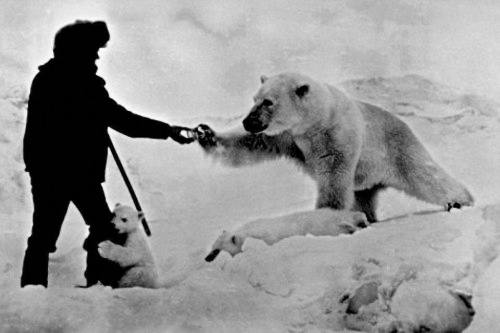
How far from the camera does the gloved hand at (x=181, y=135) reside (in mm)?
4988

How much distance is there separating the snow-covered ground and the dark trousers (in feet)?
0.25

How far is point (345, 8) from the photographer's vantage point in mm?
5359

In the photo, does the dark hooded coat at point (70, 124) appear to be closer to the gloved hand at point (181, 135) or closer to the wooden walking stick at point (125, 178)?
the wooden walking stick at point (125, 178)

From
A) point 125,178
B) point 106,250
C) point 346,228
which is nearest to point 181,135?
point 125,178

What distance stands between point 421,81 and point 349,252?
1520 millimetres

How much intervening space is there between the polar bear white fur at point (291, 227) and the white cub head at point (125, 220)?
559 mm

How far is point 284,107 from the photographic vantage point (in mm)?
4820

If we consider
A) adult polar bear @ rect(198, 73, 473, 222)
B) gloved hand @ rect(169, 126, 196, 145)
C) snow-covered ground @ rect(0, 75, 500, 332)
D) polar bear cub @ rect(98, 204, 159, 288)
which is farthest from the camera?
gloved hand @ rect(169, 126, 196, 145)

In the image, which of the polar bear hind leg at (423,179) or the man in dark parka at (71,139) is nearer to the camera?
the man in dark parka at (71,139)

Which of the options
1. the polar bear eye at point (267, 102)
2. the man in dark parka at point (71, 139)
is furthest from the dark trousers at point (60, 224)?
the polar bear eye at point (267, 102)

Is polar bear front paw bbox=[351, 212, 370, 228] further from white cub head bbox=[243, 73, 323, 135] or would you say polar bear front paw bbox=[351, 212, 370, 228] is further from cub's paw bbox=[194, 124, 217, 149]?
cub's paw bbox=[194, 124, 217, 149]

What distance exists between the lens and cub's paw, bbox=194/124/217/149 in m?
5.01

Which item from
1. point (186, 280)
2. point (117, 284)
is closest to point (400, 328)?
point (186, 280)

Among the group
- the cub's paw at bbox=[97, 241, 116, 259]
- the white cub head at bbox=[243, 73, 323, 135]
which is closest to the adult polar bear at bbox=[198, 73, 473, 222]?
the white cub head at bbox=[243, 73, 323, 135]
